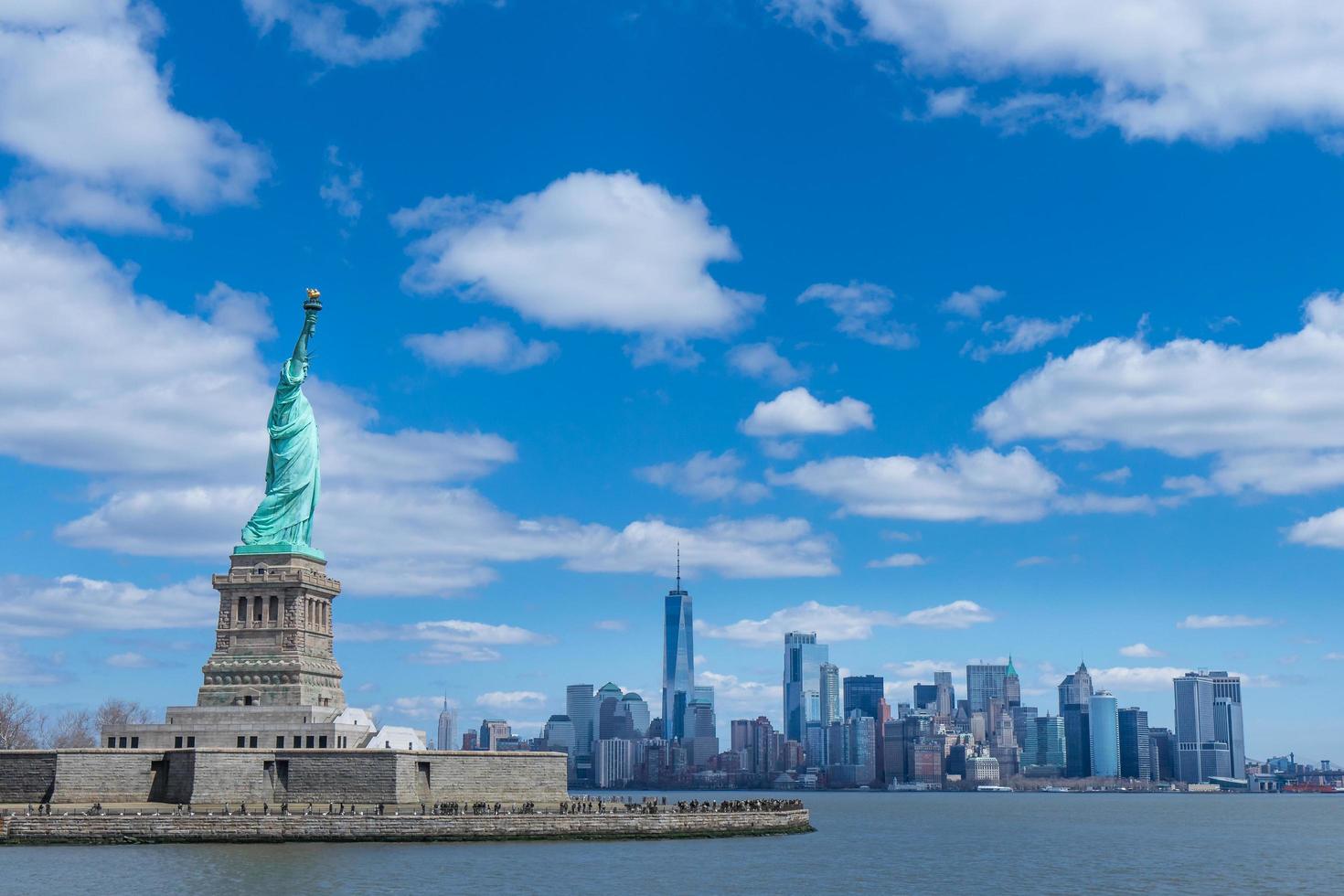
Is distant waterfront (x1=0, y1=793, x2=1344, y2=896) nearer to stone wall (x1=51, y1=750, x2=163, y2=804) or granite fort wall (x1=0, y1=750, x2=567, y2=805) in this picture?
granite fort wall (x1=0, y1=750, x2=567, y2=805)

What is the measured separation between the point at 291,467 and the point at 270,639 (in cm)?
1083

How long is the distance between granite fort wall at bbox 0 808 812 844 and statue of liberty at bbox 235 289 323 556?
69.3ft

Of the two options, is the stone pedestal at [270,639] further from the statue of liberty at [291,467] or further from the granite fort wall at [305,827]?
the granite fort wall at [305,827]

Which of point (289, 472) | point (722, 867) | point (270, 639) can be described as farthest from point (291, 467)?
point (722, 867)

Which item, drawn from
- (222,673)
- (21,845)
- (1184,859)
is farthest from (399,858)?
(1184,859)

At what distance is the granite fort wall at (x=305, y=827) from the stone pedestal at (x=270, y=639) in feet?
42.5

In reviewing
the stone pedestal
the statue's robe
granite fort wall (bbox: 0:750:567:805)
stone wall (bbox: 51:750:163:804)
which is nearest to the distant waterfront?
granite fort wall (bbox: 0:750:567:805)

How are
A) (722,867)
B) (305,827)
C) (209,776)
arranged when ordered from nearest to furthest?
(722,867)
(305,827)
(209,776)

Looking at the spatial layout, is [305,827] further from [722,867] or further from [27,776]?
[722,867]

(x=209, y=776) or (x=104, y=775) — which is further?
(x=104, y=775)

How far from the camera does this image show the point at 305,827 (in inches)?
2894

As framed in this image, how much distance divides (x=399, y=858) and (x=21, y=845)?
1825cm

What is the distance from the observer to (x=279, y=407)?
93.1 m

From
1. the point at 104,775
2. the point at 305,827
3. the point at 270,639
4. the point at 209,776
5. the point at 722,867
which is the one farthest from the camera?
the point at 270,639
